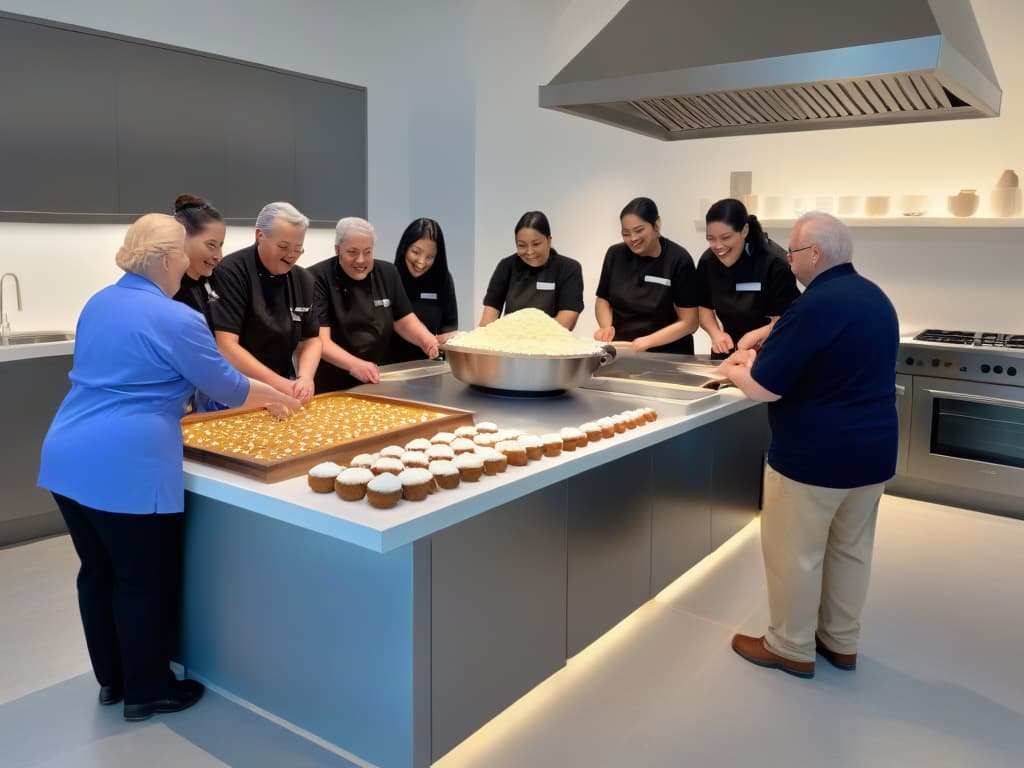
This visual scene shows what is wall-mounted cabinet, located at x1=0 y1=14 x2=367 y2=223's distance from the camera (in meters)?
3.70

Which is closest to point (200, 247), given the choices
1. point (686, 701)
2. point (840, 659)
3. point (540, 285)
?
point (540, 285)

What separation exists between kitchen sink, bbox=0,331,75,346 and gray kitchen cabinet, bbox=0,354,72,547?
54 cm

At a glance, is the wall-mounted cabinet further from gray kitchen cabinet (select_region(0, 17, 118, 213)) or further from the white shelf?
the white shelf

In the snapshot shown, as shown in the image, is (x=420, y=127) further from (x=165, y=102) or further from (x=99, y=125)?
(x=99, y=125)

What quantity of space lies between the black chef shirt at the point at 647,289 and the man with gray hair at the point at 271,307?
1.58 metres

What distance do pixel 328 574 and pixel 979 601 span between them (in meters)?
2.57

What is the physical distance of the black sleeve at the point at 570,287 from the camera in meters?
3.84

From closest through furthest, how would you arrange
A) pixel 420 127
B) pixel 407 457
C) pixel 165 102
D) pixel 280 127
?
pixel 407 457 → pixel 165 102 → pixel 280 127 → pixel 420 127

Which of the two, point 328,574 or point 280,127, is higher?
point 280,127

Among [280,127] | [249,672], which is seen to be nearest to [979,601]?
[249,672]

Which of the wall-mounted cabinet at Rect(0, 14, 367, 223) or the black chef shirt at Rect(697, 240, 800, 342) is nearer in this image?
the black chef shirt at Rect(697, 240, 800, 342)

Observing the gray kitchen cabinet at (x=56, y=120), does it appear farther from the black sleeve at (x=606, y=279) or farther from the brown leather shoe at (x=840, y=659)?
the brown leather shoe at (x=840, y=659)

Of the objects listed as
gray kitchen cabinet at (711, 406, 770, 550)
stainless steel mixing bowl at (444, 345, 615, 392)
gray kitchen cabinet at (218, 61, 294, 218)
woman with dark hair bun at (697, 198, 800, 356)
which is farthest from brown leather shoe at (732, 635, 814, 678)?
gray kitchen cabinet at (218, 61, 294, 218)

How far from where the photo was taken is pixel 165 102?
426cm
